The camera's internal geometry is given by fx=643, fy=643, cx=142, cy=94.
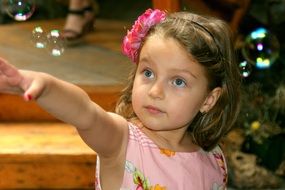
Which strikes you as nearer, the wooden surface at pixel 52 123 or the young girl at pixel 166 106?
the young girl at pixel 166 106

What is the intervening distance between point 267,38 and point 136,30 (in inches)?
40.8

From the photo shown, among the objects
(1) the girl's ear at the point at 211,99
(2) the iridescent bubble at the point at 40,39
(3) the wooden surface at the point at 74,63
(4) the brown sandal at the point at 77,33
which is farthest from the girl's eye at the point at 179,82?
(4) the brown sandal at the point at 77,33

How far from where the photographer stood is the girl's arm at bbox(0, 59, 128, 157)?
914mm

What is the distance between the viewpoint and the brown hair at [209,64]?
4.15ft

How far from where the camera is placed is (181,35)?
49.3 inches

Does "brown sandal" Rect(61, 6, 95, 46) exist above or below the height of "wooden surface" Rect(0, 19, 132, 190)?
above

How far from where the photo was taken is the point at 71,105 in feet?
3.33

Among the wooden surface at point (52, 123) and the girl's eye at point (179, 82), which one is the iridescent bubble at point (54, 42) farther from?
the girl's eye at point (179, 82)

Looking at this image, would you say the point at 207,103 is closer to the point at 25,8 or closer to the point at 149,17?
the point at 149,17

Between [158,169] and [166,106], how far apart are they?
0.41 feet

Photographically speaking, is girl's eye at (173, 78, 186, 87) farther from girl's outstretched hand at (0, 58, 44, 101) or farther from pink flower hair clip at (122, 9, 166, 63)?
girl's outstretched hand at (0, 58, 44, 101)

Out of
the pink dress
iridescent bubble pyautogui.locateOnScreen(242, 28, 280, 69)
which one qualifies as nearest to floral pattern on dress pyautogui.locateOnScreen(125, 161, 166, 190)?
the pink dress

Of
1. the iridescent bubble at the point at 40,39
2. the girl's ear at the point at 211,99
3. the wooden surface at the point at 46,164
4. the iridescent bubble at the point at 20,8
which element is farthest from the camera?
the wooden surface at the point at 46,164

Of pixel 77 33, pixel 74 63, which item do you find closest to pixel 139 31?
pixel 74 63
